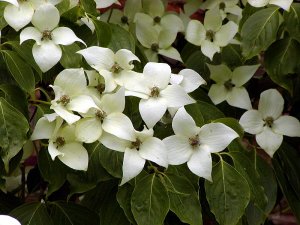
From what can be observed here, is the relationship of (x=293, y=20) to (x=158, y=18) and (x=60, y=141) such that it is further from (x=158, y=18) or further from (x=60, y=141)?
(x=60, y=141)

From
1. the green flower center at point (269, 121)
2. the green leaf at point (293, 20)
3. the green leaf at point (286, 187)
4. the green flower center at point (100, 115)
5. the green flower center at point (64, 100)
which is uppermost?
the green leaf at point (293, 20)

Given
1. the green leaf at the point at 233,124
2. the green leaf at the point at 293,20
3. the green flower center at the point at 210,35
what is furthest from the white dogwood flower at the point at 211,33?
the green leaf at the point at 233,124

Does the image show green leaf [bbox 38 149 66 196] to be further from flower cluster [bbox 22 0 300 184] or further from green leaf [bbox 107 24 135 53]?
green leaf [bbox 107 24 135 53]

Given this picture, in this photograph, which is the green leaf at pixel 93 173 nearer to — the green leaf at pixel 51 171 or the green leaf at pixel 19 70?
the green leaf at pixel 51 171

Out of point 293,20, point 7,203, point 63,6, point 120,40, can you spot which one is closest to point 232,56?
point 293,20

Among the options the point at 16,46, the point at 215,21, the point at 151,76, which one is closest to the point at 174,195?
the point at 151,76

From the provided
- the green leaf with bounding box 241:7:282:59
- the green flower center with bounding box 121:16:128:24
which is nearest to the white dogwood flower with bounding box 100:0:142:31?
the green flower center with bounding box 121:16:128:24

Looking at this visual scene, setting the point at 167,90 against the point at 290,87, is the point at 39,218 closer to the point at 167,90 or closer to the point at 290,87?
the point at 167,90
